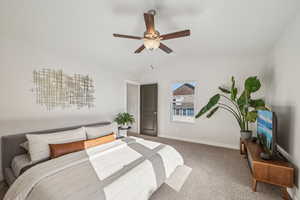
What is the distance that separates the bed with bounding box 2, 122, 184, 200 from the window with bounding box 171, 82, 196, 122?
8.87 ft

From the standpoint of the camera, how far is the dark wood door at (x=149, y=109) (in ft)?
16.1

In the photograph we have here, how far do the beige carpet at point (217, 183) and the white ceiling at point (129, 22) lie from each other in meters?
2.76

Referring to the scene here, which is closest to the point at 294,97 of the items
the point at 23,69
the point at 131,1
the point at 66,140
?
the point at 131,1

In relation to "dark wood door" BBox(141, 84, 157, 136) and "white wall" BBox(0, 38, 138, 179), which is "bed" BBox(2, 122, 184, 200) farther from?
"dark wood door" BBox(141, 84, 157, 136)

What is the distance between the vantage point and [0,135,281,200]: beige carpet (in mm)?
1761

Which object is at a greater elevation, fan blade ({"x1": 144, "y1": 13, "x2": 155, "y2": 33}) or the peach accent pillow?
fan blade ({"x1": 144, "y1": 13, "x2": 155, "y2": 33})

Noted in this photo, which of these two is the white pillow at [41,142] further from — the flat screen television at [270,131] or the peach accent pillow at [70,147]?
the flat screen television at [270,131]

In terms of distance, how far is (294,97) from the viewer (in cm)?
184

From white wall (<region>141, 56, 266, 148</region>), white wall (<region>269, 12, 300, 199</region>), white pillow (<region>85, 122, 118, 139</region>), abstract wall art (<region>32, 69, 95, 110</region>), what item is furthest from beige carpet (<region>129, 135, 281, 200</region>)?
abstract wall art (<region>32, 69, 95, 110</region>)

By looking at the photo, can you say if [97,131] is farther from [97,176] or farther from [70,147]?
[97,176]

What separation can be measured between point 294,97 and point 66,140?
3652 mm

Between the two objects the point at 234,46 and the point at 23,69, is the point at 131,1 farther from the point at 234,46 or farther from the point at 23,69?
the point at 234,46

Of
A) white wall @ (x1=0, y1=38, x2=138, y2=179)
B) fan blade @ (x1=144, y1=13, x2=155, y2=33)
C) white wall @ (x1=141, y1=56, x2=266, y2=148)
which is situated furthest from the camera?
white wall @ (x1=141, y1=56, x2=266, y2=148)

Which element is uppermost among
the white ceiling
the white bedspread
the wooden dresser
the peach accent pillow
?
the white ceiling
